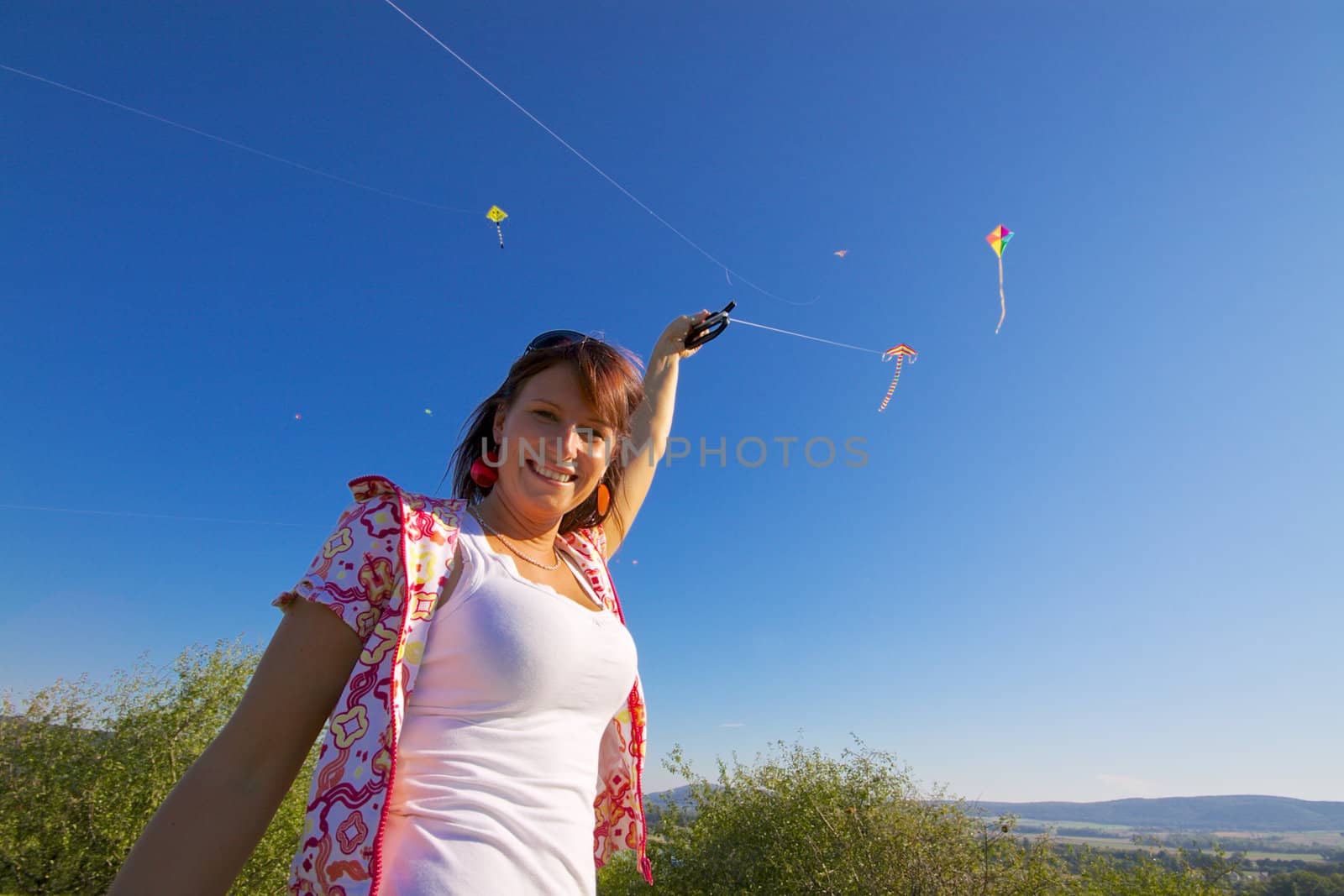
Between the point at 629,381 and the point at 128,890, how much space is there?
1485mm

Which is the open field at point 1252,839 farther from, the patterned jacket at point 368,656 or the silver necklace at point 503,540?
the patterned jacket at point 368,656

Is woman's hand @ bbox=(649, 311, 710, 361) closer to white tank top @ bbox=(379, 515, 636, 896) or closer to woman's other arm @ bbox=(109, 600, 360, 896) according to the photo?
white tank top @ bbox=(379, 515, 636, 896)

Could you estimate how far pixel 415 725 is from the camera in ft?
4.23

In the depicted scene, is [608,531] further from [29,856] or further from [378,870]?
[29,856]

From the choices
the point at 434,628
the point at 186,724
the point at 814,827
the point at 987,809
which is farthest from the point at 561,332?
the point at 186,724

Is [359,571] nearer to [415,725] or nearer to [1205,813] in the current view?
[415,725]

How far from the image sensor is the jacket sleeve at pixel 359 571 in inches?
49.5

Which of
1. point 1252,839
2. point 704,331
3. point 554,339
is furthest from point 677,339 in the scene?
point 1252,839

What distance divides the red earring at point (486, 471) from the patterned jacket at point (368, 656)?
44cm

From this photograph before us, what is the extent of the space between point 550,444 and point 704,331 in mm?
1198

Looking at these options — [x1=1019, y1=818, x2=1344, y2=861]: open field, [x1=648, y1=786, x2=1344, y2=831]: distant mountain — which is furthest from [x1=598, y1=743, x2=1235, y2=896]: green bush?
[x1=648, y1=786, x2=1344, y2=831]: distant mountain

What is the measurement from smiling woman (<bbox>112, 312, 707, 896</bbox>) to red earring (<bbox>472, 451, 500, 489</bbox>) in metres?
0.21

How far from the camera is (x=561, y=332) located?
6.64 feet

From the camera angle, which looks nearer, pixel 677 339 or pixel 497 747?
pixel 497 747
